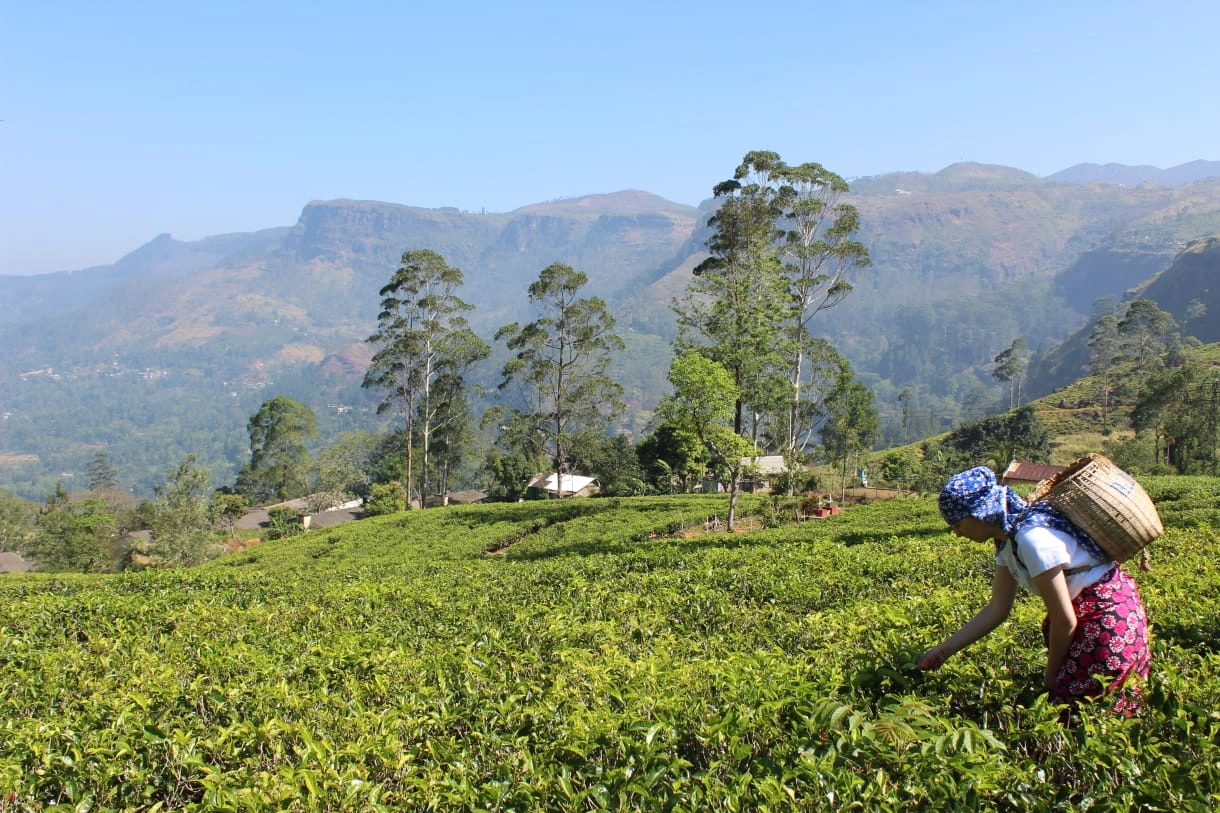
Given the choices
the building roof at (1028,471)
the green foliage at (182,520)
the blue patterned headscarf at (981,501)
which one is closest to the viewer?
the blue patterned headscarf at (981,501)

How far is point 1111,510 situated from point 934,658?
1.01m

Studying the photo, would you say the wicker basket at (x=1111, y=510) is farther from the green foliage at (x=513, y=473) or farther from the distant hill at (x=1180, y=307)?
the distant hill at (x=1180, y=307)

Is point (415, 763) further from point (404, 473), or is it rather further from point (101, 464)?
point (101, 464)

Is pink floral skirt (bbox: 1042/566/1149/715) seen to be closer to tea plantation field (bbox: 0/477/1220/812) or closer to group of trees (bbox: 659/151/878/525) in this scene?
tea plantation field (bbox: 0/477/1220/812)

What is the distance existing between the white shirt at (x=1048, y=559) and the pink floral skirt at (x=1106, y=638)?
0.07 m

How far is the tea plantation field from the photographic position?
2748 mm

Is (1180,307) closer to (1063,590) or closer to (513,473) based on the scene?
(513,473)

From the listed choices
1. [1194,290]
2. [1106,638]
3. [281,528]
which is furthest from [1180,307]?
[1106,638]

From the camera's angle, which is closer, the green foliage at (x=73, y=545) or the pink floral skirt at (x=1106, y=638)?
the pink floral skirt at (x=1106, y=638)

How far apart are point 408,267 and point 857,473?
1145 inches

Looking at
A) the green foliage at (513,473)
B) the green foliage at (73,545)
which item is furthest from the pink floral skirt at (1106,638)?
the green foliage at (513,473)

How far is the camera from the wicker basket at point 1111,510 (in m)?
3.02

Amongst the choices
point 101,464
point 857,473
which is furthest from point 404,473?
point 101,464

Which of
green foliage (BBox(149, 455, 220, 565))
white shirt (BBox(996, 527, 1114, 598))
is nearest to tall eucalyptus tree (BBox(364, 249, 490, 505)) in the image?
green foliage (BBox(149, 455, 220, 565))
